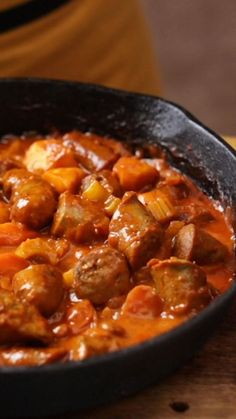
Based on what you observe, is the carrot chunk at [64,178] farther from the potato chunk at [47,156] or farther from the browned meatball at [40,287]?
the browned meatball at [40,287]

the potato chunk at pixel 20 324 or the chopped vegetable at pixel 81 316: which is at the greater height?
the potato chunk at pixel 20 324

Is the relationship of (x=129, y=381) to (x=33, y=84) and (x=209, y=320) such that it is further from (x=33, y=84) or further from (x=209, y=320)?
(x=33, y=84)

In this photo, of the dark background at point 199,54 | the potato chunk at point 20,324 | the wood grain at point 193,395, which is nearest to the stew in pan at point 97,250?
the potato chunk at point 20,324

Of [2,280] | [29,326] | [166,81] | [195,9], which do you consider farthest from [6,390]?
[195,9]

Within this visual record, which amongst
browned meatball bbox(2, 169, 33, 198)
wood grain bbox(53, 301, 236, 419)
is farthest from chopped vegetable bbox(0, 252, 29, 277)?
wood grain bbox(53, 301, 236, 419)

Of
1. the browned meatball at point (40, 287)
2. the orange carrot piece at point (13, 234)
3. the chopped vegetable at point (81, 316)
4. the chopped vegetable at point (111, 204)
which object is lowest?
the chopped vegetable at point (81, 316)

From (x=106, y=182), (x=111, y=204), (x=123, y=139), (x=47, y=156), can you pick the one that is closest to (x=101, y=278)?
(x=111, y=204)
